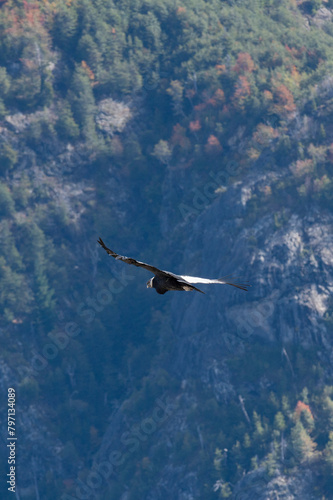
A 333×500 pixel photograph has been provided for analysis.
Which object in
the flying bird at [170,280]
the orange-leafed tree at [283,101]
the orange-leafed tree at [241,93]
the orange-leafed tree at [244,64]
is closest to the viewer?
the flying bird at [170,280]

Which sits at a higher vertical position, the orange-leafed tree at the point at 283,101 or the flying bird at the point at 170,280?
the flying bird at the point at 170,280

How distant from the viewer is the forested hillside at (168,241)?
104 metres

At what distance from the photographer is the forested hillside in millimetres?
104500

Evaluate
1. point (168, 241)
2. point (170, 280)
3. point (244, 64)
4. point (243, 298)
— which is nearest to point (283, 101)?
point (244, 64)

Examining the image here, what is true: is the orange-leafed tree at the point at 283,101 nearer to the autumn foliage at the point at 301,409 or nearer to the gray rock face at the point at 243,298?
the gray rock face at the point at 243,298

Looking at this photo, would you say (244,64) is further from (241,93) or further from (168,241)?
(168,241)

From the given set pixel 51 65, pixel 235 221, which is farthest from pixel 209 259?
pixel 51 65

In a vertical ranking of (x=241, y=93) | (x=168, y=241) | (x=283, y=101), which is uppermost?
(x=283, y=101)

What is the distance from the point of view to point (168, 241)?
123750mm

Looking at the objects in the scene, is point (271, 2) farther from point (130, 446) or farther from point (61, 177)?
point (130, 446)

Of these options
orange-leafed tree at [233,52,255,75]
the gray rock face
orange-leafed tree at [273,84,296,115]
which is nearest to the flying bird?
the gray rock face

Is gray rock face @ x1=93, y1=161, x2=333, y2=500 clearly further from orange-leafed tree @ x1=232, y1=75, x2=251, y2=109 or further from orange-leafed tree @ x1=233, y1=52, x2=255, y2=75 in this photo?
orange-leafed tree @ x1=233, y1=52, x2=255, y2=75

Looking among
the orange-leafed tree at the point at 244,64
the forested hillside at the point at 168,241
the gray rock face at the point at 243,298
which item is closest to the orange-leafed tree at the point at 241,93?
the forested hillside at the point at 168,241

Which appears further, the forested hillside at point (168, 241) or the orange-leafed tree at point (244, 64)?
the orange-leafed tree at point (244, 64)
